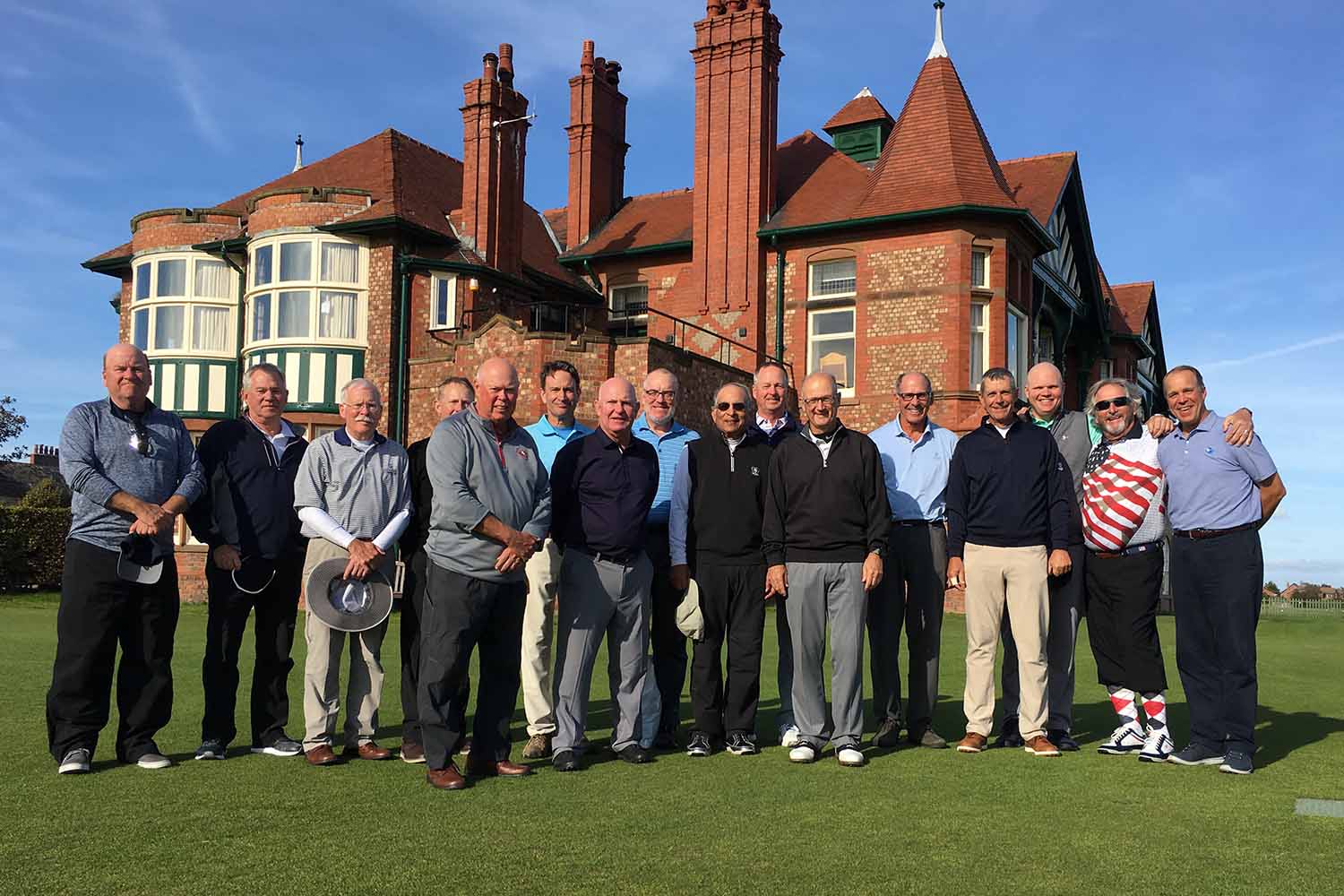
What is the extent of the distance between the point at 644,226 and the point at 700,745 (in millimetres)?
21648

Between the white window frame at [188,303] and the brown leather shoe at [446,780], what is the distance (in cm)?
2141

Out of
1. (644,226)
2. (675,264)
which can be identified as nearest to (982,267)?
(675,264)

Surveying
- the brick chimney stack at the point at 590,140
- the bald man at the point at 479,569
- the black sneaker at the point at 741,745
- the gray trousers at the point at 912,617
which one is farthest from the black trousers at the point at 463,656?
the brick chimney stack at the point at 590,140

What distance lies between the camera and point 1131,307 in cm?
3794

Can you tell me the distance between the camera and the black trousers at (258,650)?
5863 millimetres

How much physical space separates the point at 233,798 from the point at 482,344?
1559cm

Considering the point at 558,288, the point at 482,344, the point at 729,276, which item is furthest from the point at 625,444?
the point at 558,288

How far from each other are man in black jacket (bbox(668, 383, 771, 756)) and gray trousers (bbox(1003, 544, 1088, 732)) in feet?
5.28

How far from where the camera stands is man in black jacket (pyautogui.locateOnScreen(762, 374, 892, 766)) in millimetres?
6113

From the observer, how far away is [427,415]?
21.5 m

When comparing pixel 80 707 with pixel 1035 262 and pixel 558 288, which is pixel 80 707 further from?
pixel 1035 262

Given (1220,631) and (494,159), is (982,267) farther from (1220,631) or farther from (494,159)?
(1220,631)

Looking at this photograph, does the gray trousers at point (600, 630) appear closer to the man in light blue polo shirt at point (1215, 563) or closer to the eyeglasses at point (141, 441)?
the eyeglasses at point (141, 441)

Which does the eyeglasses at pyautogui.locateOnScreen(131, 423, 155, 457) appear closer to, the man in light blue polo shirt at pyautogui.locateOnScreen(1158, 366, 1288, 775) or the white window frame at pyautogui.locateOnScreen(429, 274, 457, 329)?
the man in light blue polo shirt at pyautogui.locateOnScreen(1158, 366, 1288, 775)
